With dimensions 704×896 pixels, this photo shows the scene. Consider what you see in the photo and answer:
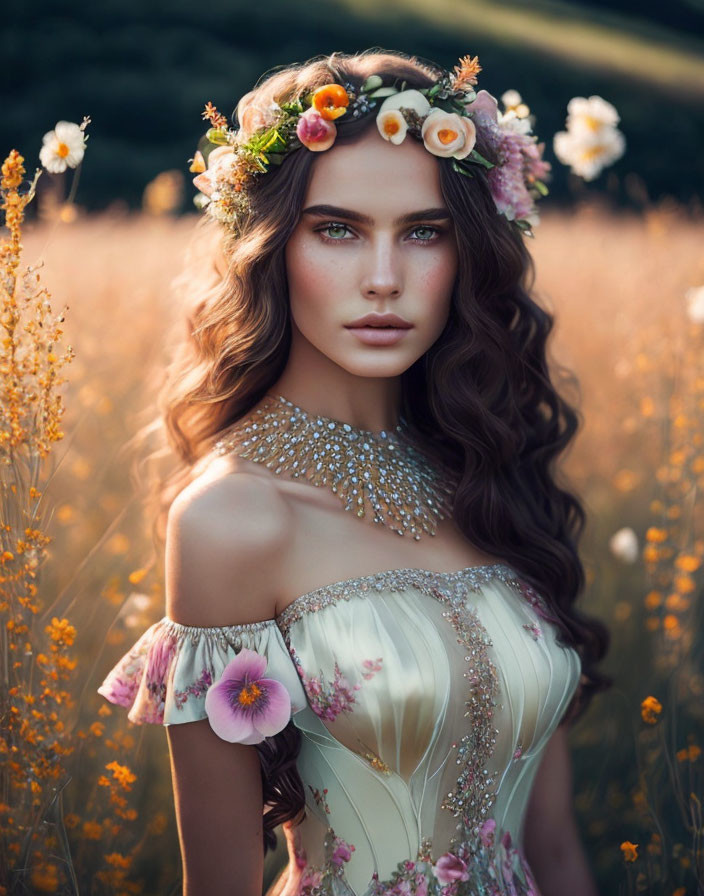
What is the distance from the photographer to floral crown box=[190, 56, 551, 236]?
170 centimetres

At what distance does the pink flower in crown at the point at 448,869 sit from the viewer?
163 centimetres

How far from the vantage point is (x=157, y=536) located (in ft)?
7.45

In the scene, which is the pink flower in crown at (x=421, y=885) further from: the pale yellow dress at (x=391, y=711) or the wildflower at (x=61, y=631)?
the wildflower at (x=61, y=631)

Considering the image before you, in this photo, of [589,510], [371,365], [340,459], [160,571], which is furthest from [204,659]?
[589,510]

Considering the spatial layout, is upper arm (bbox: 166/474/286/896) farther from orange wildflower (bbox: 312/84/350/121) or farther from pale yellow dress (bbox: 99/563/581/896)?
orange wildflower (bbox: 312/84/350/121)

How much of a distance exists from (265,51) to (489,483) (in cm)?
765

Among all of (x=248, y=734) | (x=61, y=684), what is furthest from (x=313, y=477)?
(x=61, y=684)

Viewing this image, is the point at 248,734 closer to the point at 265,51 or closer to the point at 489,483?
the point at 489,483

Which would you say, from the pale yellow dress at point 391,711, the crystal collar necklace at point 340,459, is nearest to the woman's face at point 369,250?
the crystal collar necklace at point 340,459

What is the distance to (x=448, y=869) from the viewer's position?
1.63m

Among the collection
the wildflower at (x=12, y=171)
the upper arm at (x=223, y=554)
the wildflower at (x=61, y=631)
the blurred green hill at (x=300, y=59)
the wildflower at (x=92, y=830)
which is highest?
the blurred green hill at (x=300, y=59)

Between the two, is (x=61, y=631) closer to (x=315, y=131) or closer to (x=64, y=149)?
(x=64, y=149)

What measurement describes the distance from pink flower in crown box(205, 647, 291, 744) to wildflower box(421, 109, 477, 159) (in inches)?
37.9

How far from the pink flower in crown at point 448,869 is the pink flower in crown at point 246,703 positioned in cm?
38
